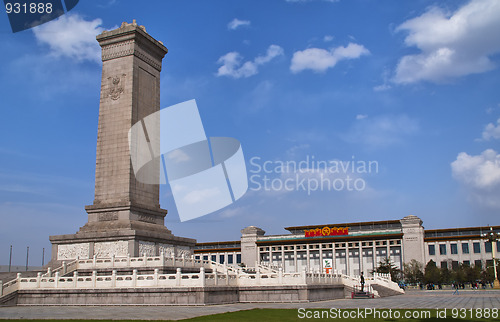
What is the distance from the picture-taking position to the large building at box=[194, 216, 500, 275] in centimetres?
7675

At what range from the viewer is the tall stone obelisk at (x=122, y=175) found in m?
36.5

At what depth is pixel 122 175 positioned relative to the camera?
38500 millimetres

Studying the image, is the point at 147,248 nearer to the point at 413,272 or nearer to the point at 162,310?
the point at 162,310

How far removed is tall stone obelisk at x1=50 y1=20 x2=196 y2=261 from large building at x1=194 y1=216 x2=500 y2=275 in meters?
35.4

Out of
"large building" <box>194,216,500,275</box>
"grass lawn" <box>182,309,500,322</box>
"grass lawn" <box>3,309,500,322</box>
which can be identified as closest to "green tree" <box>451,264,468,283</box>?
"large building" <box>194,216,500,275</box>

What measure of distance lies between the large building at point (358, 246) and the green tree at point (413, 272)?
2.50 metres

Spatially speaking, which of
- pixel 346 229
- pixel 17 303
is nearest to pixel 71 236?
pixel 17 303

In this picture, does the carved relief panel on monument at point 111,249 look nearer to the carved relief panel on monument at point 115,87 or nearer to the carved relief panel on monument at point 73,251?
the carved relief panel on monument at point 73,251

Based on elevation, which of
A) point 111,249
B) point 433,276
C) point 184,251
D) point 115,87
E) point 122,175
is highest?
point 115,87

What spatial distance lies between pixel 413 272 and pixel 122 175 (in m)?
47.4

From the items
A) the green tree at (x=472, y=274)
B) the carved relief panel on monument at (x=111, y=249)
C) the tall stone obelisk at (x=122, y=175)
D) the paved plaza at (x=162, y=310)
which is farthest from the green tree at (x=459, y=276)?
the carved relief panel on monument at (x=111, y=249)

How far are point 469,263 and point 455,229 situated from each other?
218 inches

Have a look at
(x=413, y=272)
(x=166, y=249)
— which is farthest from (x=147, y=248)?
(x=413, y=272)

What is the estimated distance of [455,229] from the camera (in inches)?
3098
